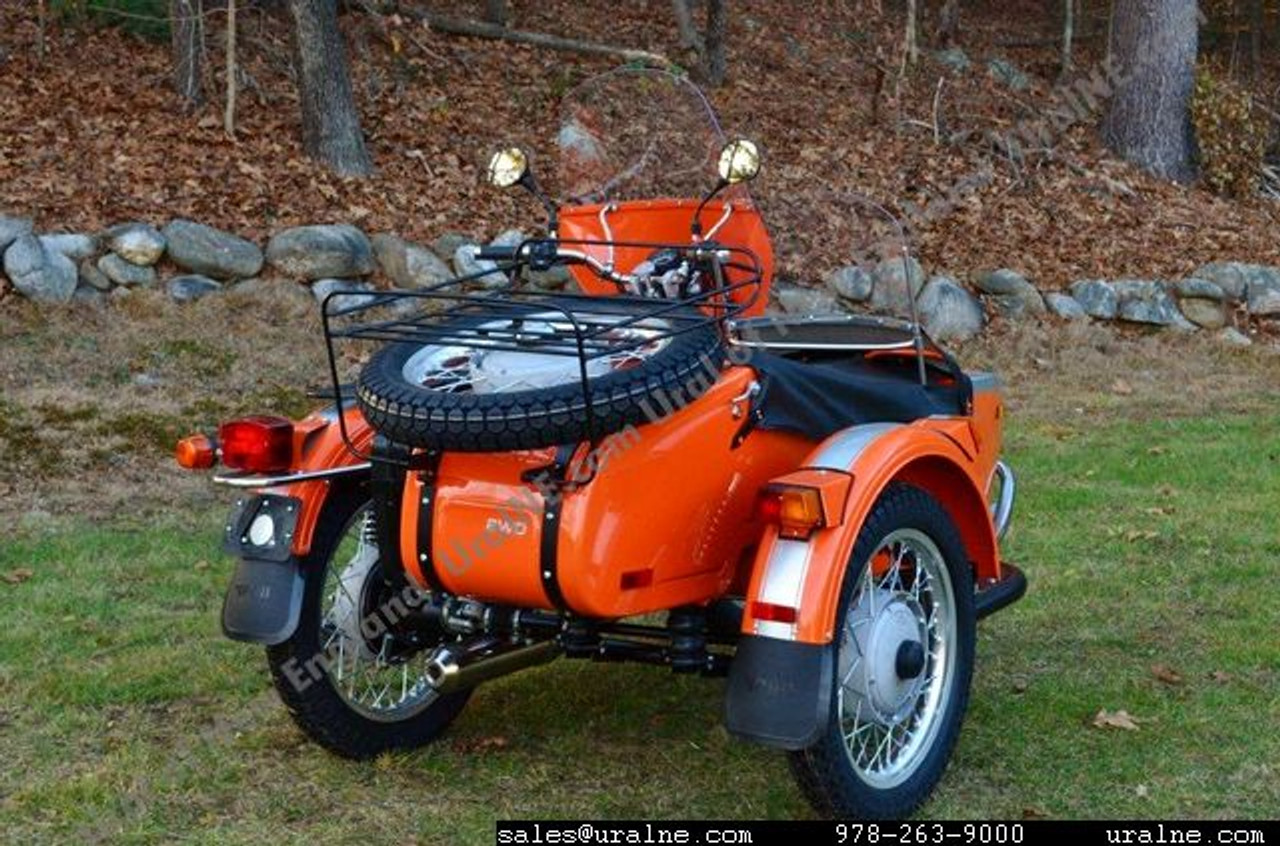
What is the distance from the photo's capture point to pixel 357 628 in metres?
4.56

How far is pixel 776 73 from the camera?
1512cm

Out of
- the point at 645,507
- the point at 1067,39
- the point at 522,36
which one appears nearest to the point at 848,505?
the point at 645,507

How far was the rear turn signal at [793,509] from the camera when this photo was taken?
3.75 meters

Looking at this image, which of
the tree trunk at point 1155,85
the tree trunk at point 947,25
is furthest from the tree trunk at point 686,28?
the tree trunk at point 1155,85

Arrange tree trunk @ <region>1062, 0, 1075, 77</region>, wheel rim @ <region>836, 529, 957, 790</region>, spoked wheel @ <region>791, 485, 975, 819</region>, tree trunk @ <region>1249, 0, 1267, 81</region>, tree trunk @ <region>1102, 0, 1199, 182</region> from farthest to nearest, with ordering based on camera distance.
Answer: tree trunk @ <region>1249, 0, 1267, 81</region> → tree trunk @ <region>1062, 0, 1075, 77</region> → tree trunk @ <region>1102, 0, 1199, 182</region> → wheel rim @ <region>836, 529, 957, 790</region> → spoked wheel @ <region>791, 485, 975, 819</region>

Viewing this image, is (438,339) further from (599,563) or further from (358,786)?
(358,786)

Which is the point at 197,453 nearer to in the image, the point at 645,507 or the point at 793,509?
the point at 645,507

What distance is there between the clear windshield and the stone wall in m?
3.52

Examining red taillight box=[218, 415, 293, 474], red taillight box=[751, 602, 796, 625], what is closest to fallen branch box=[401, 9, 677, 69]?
red taillight box=[218, 415, 293, 474]

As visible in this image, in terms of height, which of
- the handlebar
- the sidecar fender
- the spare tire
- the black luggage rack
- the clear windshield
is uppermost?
the clear windshield

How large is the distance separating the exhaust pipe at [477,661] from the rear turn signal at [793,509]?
0.77 m

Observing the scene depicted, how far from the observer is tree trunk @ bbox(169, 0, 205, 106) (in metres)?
11.9

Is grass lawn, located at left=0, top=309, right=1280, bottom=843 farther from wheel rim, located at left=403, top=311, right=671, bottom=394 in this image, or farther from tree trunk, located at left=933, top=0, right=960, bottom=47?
tree trunk, located at left=933, top=0, right=960, bottom=47

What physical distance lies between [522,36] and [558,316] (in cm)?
1071
